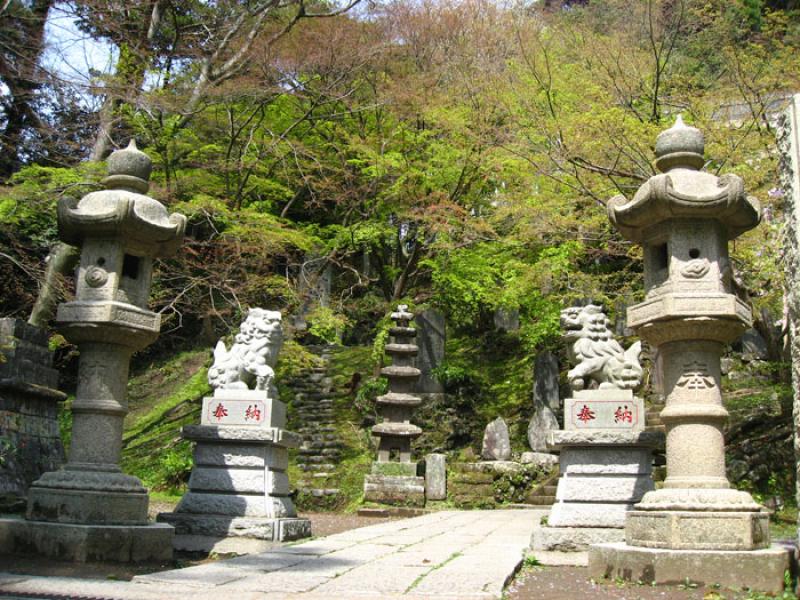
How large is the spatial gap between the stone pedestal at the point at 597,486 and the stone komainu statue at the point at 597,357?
2.09ft

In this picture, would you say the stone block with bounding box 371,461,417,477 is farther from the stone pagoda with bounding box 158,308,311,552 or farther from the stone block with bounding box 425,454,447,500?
the stone pagoda with bounding box 158,308,311,552

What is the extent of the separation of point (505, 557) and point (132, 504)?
3197 millimetres

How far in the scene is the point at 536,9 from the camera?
898 inches

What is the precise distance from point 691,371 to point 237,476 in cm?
472

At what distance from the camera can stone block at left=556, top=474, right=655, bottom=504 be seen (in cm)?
727

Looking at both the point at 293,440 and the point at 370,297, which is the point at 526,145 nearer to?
the point at 293,440

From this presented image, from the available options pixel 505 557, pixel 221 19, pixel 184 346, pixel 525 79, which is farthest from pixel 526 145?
pixel 184 346

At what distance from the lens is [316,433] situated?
17.9 meters

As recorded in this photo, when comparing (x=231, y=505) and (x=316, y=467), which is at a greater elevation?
(x=316, y=467)

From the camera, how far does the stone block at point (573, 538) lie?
7113 mm

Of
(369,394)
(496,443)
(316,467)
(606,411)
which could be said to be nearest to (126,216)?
(606,411)

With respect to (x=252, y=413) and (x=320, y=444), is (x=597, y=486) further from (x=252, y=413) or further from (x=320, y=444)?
(x=320, y=444)

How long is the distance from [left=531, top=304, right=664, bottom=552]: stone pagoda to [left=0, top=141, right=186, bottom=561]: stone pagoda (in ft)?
12.4

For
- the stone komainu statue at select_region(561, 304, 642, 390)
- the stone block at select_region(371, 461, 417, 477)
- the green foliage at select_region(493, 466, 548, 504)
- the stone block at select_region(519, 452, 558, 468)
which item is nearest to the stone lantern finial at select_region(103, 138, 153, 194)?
the stone komainu statue at select_region(561, 304, 642, 390)
